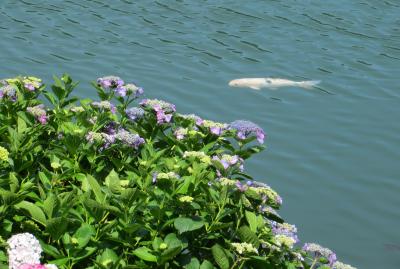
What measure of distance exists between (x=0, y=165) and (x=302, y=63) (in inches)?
329

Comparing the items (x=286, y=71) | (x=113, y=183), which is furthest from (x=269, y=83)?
(x=113, y=183)

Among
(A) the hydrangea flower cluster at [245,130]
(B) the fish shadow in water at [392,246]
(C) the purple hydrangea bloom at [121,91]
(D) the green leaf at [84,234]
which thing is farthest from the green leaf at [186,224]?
(B) the fish shadow in water at [392,246]

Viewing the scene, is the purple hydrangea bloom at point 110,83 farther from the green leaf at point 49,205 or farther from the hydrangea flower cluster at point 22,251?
the hydrangea flower cluster at point 22,251

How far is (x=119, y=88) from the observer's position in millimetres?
4691

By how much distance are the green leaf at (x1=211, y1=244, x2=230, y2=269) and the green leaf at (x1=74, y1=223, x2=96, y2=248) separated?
55 centimetres

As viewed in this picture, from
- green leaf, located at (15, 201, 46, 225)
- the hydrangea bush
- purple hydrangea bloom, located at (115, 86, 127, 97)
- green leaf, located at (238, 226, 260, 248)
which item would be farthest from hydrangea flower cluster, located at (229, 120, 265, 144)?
green leaf, located at (15, 201, 46, 225)

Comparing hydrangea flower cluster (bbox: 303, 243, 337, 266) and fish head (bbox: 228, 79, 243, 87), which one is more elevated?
hydrangea flower cluster (bbox: 303, 243, 337, 266)

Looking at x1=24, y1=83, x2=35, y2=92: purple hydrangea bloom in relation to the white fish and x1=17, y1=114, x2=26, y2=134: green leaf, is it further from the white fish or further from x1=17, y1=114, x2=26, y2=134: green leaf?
the white fish

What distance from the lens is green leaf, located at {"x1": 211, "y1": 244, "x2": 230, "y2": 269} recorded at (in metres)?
3.40

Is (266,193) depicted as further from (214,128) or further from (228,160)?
(214,128)

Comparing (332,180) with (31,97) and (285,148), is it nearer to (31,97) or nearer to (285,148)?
(285,148)

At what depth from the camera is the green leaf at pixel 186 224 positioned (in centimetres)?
338

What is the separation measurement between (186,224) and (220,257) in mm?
213

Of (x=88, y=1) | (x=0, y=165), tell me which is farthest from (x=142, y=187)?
(x=88, y=1)
